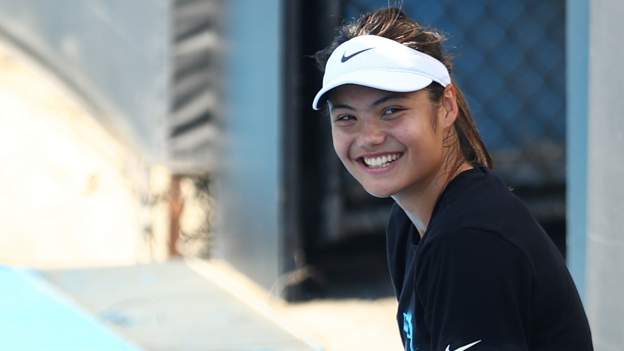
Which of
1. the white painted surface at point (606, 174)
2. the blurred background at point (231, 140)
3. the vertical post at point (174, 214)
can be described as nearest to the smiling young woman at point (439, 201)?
the white painted surface at point (606, 174)

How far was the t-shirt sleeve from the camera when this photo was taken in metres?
1.38

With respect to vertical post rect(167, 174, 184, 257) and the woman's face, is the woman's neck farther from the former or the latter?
vertical post rect(167, 174, 184, 257)

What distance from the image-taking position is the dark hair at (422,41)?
5.32 ft

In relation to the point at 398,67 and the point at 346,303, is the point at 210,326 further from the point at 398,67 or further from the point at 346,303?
the point at 346,303

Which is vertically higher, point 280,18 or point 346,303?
point 280,18

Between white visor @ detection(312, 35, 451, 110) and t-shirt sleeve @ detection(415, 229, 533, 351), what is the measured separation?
25 centimetres

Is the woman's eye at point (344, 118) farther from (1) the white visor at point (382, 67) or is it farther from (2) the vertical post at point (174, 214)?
(2) the vertical post at point (174, 214)

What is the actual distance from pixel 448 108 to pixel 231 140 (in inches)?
140

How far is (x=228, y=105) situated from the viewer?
5164mm

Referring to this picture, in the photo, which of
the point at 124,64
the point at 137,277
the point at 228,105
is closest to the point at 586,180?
the point at 137,277

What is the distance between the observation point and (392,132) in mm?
1572

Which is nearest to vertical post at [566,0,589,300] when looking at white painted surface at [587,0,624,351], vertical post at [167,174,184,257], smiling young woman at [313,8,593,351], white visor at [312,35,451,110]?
white painted surface at [587,0,624,351]

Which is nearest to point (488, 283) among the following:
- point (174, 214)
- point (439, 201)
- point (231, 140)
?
point (439, 201)

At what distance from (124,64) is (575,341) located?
13.3 ft
